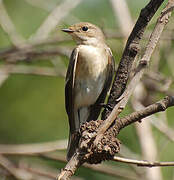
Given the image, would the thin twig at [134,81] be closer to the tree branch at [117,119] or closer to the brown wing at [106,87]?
the tree branch at [117,119]

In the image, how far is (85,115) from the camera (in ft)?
15.8

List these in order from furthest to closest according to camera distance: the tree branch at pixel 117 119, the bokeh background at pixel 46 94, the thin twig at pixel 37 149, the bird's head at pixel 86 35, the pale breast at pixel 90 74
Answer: the bokeh background at pixel 46 94 → the bird's head at pixel 86 35 → the pale breast at pixel 90 74 → the thin twig at pixel 37 149 → the tree branch at pixel 117 119

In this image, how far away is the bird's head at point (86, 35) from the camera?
4938 mm

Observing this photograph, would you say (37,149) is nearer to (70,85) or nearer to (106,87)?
(70,85)

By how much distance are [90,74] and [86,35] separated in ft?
1.98

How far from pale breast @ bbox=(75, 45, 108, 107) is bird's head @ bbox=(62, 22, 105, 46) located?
24 centimetres

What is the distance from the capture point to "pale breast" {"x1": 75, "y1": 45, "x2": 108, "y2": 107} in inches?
179

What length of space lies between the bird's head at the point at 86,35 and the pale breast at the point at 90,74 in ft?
0.77

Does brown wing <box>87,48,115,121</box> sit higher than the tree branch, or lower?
higher

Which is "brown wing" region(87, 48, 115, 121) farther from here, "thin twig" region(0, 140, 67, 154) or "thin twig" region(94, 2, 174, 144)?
"thin twig" region(94, 2, 174, 144)

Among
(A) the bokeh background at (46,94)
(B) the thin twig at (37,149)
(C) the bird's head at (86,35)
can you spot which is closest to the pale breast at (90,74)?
(C) the bird's head at (86,35)

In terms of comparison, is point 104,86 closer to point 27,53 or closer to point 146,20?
point 27,53

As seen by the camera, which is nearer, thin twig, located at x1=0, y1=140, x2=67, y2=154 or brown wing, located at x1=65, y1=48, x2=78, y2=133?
thin twig, located at x1=0, y1=140, x2=67, y2=154

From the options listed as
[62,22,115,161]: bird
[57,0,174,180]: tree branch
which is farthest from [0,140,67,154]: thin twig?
[57,0,174,180]: tree branch
